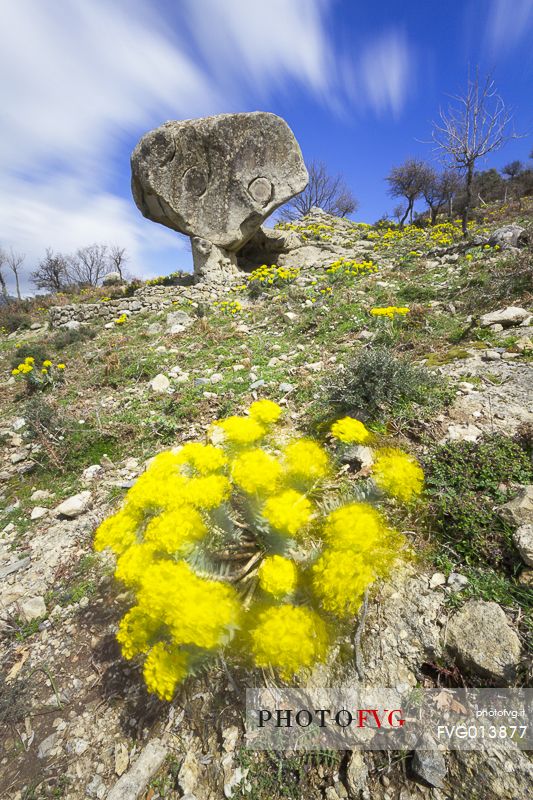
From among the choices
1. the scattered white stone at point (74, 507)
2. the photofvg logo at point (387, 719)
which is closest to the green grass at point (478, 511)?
the photofvg logo at point (387, 719)

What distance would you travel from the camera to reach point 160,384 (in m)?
5.92

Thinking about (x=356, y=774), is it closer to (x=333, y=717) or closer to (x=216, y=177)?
(x=333, y=717)

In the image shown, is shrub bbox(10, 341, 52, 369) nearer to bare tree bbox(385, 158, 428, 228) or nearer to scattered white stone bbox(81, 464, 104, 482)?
scattered white stone bbox(81, 464, 104, 482)

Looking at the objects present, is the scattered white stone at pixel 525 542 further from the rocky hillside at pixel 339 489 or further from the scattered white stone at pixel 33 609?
the scattered white stone at pixel 33 609

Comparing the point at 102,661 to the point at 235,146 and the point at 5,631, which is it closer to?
the point at 5,631

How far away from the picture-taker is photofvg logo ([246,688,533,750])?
152 cm

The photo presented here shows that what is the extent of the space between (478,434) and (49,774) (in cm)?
386

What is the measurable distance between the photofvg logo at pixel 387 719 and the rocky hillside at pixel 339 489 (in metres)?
0.05

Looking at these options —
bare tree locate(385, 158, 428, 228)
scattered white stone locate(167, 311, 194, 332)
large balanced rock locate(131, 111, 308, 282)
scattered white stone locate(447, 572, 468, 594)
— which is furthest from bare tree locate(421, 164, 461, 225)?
scattered white stone locate(447, 572, 468, 594)

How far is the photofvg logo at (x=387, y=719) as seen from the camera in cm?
152

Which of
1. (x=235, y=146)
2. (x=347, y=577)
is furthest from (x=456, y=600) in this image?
(x=235, y=146)

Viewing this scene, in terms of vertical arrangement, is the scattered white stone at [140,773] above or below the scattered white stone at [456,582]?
below

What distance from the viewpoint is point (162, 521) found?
5.64ft

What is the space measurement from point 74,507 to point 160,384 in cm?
277
